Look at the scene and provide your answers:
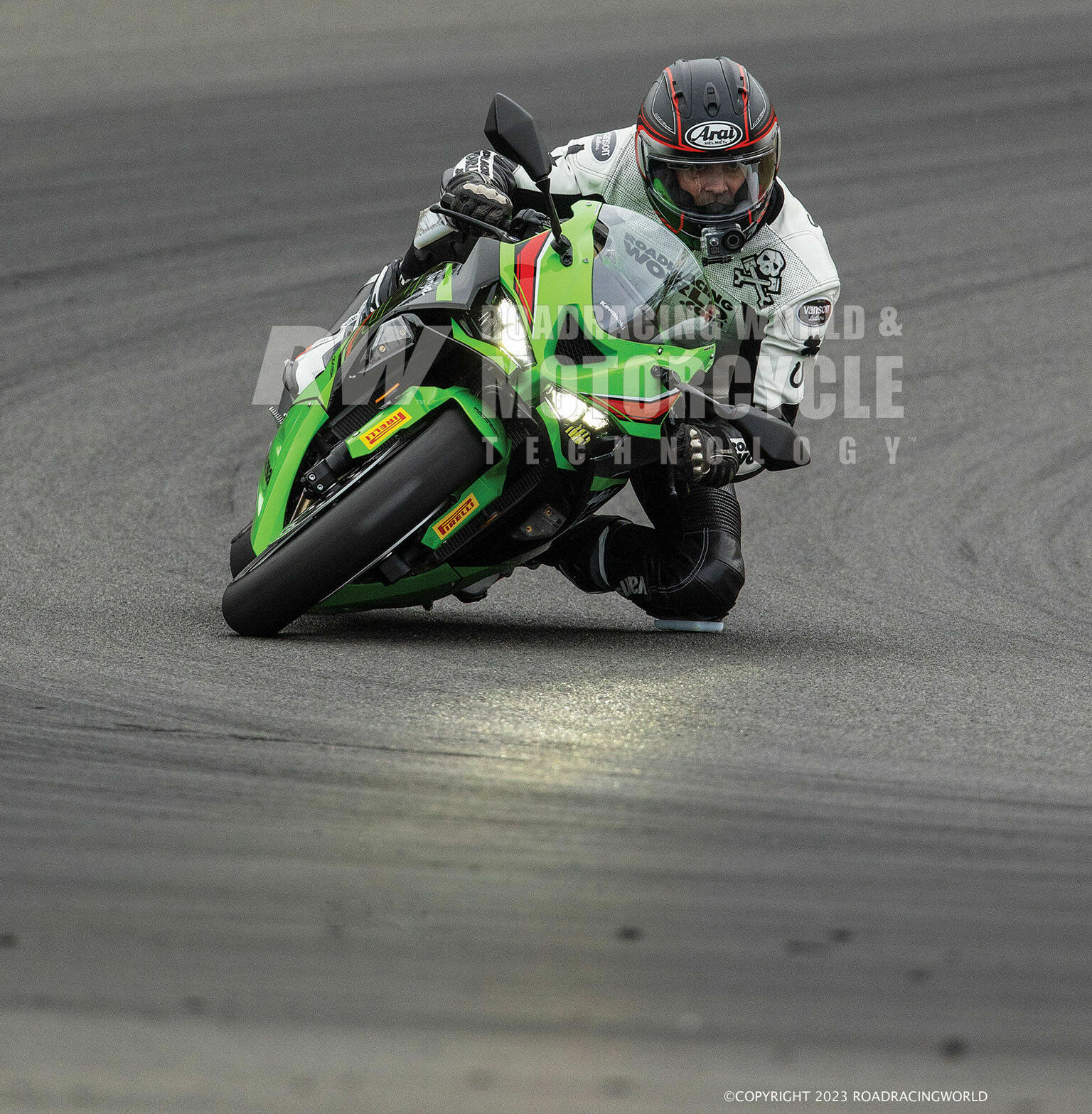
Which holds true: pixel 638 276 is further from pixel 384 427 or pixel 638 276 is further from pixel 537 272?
pixel 384 427

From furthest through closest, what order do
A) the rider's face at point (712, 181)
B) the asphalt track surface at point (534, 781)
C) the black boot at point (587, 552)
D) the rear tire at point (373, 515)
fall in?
the black boot at point (587, 552) → the rider's face at point (712, 181) → the rear tire at point (373, 515) → the asphalt track surface at point (534, 781)

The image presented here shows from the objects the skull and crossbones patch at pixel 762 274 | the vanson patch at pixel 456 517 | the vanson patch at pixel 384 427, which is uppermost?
the skull and crossbones patch at pixel 762 274

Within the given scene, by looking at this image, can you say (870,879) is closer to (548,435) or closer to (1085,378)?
(548,435)

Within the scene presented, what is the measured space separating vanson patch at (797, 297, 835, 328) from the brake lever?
1105 mm

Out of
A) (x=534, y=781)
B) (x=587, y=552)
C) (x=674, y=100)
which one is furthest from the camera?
(x=587, y=552)

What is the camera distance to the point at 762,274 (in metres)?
6.24

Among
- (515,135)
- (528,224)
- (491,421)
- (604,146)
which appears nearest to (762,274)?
(604,146)

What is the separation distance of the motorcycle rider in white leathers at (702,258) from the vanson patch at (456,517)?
0.69m

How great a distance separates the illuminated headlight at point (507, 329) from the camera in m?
5.52

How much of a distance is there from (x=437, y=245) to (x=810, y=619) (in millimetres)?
2026

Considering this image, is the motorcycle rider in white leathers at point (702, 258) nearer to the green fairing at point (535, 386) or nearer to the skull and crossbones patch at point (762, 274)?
the skull and crossbones patch at point (762, 274)

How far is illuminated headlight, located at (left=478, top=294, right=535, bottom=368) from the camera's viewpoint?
5523mm

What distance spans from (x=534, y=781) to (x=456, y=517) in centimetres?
163
